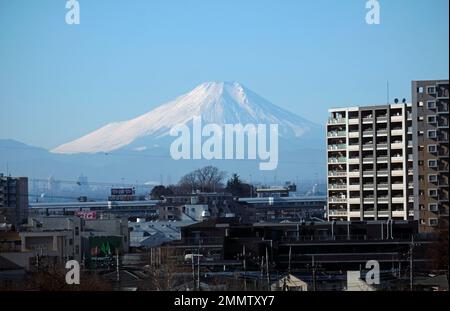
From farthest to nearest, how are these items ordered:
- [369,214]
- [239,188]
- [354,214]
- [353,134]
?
1. [239,188]
2. [353,134]
3. [354,214]
4. [369,214]

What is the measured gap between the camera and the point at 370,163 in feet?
93.0

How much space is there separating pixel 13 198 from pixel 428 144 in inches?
799

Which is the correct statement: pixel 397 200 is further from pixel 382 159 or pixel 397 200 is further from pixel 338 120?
pixel 338 120

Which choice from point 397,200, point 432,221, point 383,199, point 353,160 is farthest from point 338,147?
point 432,221

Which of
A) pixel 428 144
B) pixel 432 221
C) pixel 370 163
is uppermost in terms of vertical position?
pixel 370 163

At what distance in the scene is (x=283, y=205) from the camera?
142ft

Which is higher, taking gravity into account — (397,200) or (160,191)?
(160,191)

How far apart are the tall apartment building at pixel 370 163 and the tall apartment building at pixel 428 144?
476 centimetres

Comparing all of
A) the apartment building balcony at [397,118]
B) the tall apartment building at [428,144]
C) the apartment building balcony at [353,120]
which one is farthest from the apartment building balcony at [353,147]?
the tall apartment building at [428,144]

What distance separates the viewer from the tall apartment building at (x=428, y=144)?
35.6 ft

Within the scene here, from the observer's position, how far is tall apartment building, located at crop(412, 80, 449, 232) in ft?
35.6
